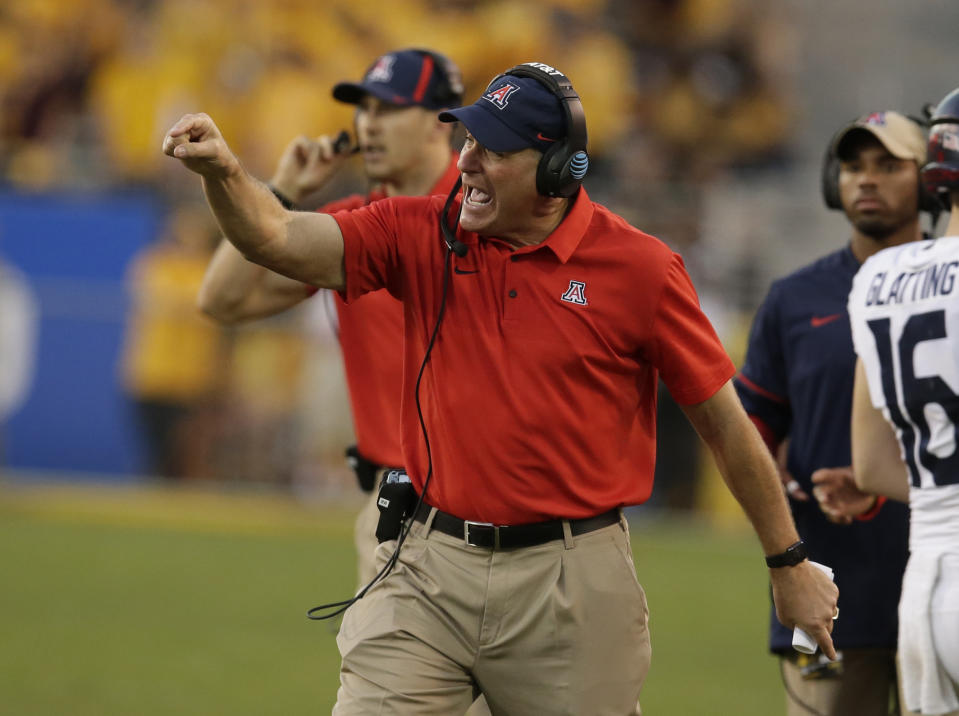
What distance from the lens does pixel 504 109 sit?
3658 millimetres

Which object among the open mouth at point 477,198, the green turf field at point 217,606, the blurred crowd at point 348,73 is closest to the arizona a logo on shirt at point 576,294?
the open mouth at point 477,198

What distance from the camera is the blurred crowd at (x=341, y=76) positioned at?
1599cm

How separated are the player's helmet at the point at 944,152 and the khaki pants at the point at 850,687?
1744mm

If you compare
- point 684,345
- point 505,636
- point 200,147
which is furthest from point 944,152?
point 200,147

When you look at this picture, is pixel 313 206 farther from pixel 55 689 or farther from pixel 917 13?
A: pixel 917 13

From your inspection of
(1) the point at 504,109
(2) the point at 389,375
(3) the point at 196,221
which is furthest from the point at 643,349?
(3) the point at 196,221

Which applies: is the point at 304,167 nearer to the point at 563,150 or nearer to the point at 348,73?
the point at 563,150

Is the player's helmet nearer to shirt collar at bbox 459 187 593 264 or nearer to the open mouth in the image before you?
shirt collar at bbox 459 187 593 264

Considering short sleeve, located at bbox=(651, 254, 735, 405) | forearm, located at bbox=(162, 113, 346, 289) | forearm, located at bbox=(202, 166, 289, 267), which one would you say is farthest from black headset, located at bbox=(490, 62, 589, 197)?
forearm, located at bbox=(202, 166, 289, 267)

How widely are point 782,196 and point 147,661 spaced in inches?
402

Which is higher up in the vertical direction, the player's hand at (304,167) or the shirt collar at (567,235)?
the player's hand at (304,167)

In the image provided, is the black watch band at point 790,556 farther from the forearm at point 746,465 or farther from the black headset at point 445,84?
the black headset at point 445,84

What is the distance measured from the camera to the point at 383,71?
5734 mm

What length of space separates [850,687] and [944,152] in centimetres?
201
